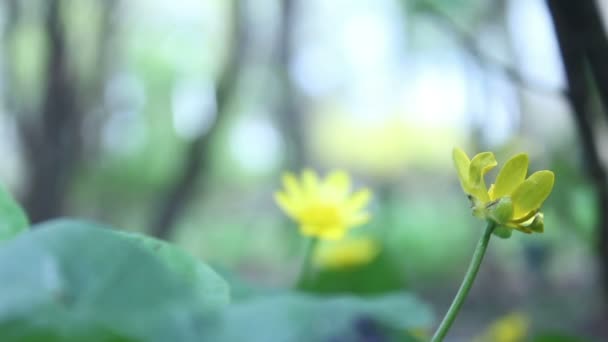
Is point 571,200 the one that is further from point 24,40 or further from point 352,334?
point 24,40

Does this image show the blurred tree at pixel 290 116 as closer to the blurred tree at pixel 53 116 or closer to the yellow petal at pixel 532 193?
the blurred tree at pixel 53 116

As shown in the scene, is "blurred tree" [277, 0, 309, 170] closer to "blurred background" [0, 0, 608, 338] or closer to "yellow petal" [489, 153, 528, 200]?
"blurred background" [0, 0, 608, 338]

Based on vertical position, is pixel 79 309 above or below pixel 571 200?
above

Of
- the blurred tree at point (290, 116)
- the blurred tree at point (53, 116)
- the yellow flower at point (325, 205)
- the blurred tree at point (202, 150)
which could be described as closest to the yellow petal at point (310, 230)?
the yellow flower at point (325, 205)

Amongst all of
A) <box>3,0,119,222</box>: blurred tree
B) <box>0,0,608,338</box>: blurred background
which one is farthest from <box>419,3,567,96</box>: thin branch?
<box>3,0,119,222</box>: blurred tree

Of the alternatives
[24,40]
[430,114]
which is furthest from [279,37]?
[430,114]

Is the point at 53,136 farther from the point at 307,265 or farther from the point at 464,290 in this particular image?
the point at 464,290

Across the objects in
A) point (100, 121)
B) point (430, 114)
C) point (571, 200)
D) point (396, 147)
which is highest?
point (571, 200)
